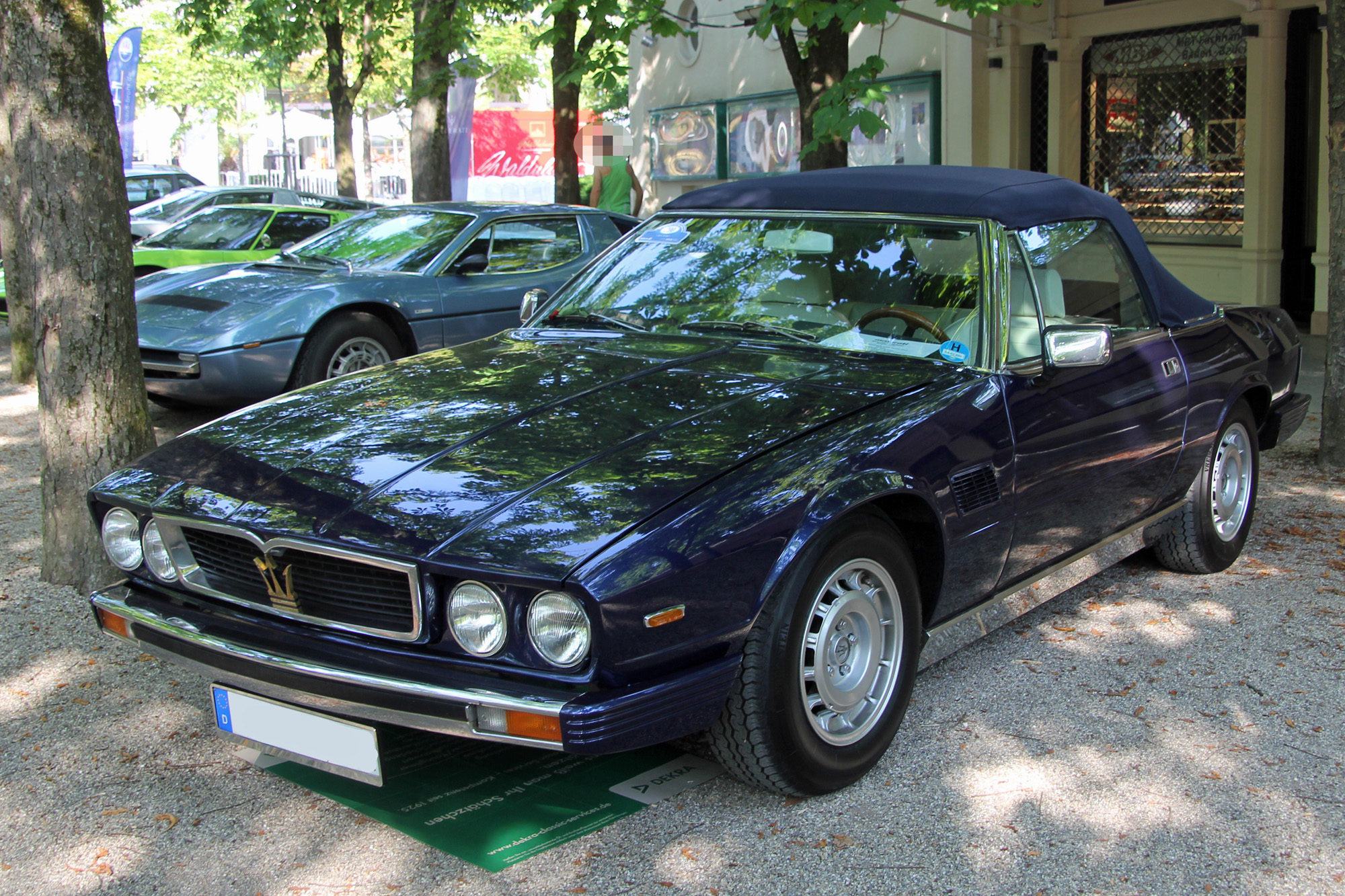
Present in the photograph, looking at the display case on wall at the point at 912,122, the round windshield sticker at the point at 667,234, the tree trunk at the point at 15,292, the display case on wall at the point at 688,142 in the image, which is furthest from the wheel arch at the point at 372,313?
the display case on wall at the point at 688,142

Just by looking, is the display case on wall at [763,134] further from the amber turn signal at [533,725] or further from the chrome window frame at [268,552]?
the amber turn signal at [533,725]

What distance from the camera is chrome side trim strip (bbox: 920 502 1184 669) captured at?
3.60m

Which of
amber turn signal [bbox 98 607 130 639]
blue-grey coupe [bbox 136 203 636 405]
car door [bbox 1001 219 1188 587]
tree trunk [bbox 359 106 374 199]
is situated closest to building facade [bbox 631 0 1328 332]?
blue-grey coupe [bbox 136 203 636 405]

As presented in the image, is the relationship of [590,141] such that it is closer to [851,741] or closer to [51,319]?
[51,319]

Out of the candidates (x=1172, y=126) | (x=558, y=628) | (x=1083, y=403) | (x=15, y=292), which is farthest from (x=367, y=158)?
(x=558, y=628)

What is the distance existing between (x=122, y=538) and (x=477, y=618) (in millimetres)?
1262

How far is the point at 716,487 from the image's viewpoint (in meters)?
2.89

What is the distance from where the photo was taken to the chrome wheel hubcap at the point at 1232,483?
5.00 meters

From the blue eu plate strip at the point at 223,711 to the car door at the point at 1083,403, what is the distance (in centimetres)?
220

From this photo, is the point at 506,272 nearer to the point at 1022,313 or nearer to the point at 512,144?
the point at 1022,313

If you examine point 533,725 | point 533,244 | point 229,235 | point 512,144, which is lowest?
point 533,725

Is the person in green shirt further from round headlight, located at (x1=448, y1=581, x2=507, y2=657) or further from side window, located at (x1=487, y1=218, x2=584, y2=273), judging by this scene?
round headlight, located at (x1=448, y1=581, x2=507, y2=657)

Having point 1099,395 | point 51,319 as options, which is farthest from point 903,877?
point 51,319

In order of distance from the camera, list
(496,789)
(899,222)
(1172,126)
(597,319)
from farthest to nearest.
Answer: (1172,126), (597,319), (899,222), (496,789)
